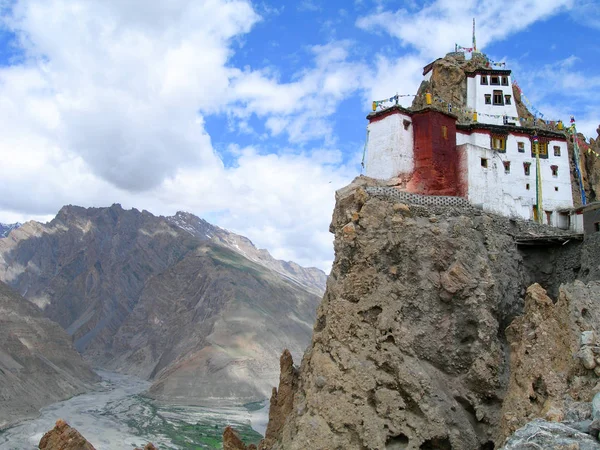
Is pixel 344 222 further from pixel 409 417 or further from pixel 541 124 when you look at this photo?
pixel 541 124

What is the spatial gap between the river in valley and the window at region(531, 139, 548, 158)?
45.0m

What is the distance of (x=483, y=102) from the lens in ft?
133

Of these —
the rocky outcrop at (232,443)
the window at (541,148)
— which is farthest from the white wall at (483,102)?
the rocky outcrop at (232,443)

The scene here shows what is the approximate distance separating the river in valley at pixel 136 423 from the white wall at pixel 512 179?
141 ft

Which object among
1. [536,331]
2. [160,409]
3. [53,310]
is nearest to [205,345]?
[160,409]

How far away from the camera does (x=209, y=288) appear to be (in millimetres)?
142750

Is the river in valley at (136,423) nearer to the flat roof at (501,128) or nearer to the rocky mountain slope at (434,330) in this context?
the rocky mountain slope at (434,330)

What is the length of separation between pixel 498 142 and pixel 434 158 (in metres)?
5.16

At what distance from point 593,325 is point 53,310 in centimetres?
17076

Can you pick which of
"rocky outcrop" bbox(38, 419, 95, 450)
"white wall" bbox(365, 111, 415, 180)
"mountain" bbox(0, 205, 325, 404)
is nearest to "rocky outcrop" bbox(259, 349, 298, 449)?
"rocky outcrop" bbox(38, 419, 95, 450)

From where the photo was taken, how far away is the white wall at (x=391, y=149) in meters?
35.0

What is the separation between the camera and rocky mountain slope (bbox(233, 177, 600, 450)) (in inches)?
905

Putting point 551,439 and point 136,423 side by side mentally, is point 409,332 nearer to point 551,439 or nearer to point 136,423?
point 551,439

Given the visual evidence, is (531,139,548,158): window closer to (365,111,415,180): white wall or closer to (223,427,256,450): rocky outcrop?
(365,111,415,180): white wall
